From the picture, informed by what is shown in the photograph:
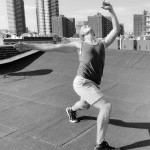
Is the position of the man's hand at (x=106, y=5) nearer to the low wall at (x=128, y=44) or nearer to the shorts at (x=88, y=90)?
the shorts at (x=88, y=90)

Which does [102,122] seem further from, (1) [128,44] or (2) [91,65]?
(1) [128,44]

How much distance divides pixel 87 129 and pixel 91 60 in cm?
141

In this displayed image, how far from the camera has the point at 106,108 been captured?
3377 millimetres

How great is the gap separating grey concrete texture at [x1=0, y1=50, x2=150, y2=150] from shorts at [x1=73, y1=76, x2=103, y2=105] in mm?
748

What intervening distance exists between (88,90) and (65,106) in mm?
2263

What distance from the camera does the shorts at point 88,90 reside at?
11.6ft

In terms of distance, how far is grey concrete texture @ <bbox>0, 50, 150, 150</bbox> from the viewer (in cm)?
390

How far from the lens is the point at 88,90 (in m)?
3.61

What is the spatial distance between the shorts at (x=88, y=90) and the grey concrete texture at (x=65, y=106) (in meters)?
0.75

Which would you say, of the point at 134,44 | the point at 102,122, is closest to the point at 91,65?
the point at 102,122

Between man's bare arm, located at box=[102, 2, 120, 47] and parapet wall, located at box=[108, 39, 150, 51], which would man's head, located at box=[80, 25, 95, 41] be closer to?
man's bare arm, located at box=[102, 2, 120, 47]

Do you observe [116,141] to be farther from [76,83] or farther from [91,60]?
[91,60]

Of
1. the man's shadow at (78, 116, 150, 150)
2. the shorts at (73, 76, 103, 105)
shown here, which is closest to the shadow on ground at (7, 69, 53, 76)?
the man's shadow at (78, 116, 150, 150)

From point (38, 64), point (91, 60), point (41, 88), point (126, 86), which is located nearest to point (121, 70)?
point (126, 86)
